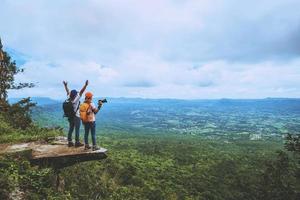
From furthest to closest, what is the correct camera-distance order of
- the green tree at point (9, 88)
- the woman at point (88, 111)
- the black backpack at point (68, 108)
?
the green tree at point (9, 88) → the black backpack at point (68, 108) → the woman at point (88, 111)

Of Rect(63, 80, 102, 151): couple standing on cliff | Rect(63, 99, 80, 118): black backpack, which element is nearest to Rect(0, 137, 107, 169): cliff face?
Rect(63, 80, 102, 151): couple standing on cliff

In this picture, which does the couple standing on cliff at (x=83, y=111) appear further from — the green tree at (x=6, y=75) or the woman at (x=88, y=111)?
the green tree at (x=6, y=75)

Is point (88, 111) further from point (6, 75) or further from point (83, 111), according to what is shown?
point (6, 75)

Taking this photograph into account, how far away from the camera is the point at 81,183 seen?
2334 cm

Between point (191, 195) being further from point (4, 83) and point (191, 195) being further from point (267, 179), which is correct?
point (4, 83)

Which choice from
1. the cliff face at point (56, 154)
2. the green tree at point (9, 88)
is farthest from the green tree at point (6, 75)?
the cliff face at point (56, 154)

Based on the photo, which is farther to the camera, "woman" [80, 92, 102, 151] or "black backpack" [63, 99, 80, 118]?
"black backpack" [63, 99, 80, 118]

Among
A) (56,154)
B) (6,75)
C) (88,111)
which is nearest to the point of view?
(88,111)

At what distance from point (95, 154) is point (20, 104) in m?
28.3

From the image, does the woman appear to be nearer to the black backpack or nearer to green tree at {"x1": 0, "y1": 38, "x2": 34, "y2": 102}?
the black backpack

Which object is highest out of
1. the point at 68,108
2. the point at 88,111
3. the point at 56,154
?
the point at 68,108

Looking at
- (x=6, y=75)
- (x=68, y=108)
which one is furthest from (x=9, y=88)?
(x=68, y=108)

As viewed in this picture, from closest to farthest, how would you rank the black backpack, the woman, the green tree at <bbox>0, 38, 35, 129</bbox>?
the woman < the black backpack < the green tree at <bbox>0, 38, 35, 129</bbox>

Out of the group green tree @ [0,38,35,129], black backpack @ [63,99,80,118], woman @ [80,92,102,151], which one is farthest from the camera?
green tree @ [0,38,35,129]
